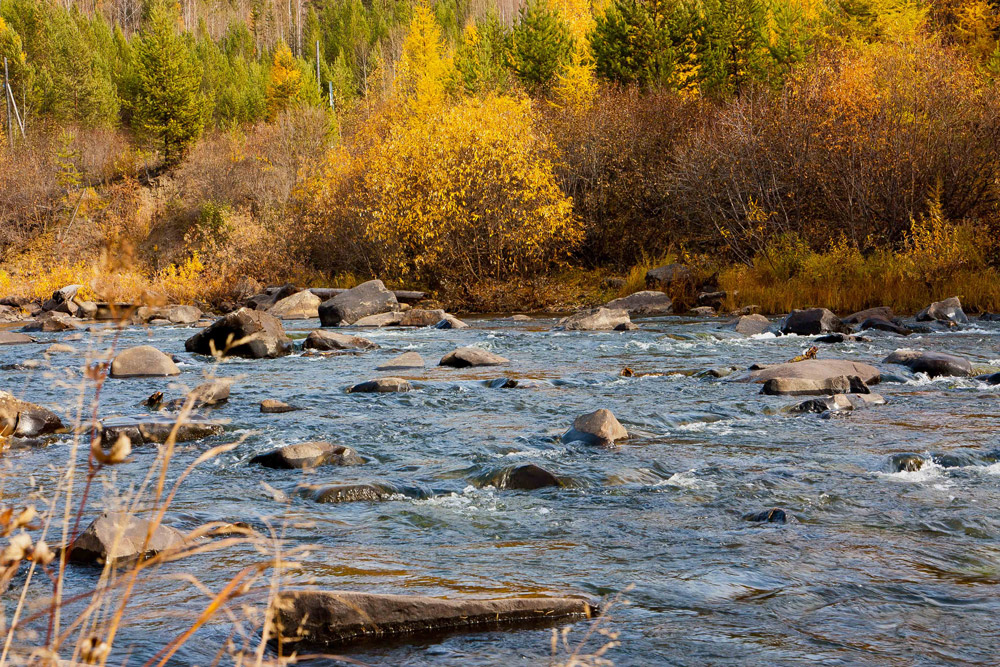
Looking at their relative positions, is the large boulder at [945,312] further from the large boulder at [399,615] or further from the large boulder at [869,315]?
the large boulder at [399,615]

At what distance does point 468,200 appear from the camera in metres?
25.3

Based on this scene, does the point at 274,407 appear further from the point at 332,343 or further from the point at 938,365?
the point at 938,365

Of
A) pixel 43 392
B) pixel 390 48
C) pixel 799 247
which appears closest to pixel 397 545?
pixel 43 392

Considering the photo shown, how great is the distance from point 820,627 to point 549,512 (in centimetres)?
252

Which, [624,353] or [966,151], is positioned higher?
[966,151]

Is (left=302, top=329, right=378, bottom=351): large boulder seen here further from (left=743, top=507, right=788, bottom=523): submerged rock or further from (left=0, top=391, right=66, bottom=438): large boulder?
(left=743, top=507, right=788, bottom=523): submerged rock

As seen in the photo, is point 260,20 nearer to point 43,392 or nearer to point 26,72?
point 26,72

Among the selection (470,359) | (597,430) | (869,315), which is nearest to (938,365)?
(597,430)

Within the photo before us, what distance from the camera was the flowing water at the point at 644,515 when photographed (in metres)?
Result: 4.43

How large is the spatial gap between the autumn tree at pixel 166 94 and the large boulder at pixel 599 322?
4168 centimetres

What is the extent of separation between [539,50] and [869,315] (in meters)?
30.1

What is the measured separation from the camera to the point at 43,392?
12.4 metres

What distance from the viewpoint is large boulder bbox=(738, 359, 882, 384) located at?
38.3ft

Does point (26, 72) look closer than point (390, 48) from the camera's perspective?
Yes
